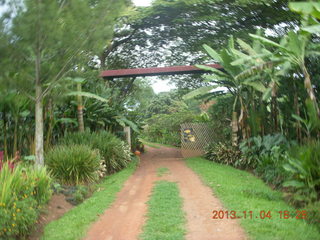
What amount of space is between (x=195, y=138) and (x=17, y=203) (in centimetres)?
1190

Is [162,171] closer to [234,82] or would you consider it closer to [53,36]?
[234,82]

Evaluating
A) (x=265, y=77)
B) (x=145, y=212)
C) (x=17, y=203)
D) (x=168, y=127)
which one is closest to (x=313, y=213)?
(x=145, y=212)

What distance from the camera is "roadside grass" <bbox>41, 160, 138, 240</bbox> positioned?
565 cm

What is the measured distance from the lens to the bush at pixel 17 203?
199 inches

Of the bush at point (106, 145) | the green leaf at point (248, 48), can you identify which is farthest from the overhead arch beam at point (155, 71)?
the bush at point (106, 145)

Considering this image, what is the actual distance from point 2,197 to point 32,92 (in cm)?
406

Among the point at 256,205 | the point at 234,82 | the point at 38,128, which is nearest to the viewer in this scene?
the point at 256,205

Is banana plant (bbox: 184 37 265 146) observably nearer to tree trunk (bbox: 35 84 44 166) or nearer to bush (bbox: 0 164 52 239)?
tree trunk (bbox: 35 84 44 166)

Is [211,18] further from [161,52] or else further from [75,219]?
[75,219]

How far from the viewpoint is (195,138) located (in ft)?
54.3

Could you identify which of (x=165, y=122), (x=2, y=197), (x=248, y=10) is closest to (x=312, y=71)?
(x=248, y=10)

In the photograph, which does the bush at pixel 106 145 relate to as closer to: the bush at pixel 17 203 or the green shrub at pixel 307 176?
the bush at pixel 17 203

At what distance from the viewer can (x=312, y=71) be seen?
9945 millimetres

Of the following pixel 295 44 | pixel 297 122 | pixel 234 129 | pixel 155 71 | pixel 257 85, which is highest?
pixel 155 71
